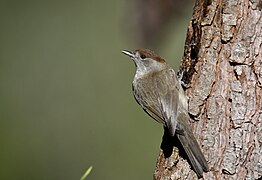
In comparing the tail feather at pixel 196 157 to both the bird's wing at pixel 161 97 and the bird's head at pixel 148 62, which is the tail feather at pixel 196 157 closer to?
the bird's wing at pixel 161 97

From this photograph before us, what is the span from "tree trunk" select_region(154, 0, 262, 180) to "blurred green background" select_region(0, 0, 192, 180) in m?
4.93

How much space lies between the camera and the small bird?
→ 17.6 ft

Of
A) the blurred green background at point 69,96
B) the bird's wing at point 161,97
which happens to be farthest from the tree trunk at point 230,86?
the blurred green background at point 69,96

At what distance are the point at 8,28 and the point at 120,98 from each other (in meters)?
2.36

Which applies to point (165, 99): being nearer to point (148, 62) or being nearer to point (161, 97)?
point (161, 97)

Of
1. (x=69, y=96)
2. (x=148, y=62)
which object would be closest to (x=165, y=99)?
(x=148, y=62)

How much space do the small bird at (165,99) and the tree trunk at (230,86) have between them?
3.6 inches

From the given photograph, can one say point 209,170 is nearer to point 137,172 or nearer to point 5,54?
point 137,172

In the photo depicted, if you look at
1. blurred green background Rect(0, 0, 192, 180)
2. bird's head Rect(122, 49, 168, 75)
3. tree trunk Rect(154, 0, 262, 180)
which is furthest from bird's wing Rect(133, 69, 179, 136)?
blurred green background Rect(0, 0, 192, 180)

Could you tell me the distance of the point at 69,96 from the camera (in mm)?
11406

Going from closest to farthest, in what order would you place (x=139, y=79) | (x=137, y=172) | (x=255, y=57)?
(x=255, y=57) < (x=139, y=79) < (x=137, y=172)

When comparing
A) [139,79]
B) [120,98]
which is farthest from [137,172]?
[139,79]

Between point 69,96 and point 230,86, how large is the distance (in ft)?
20.8

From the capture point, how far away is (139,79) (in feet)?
20.6
